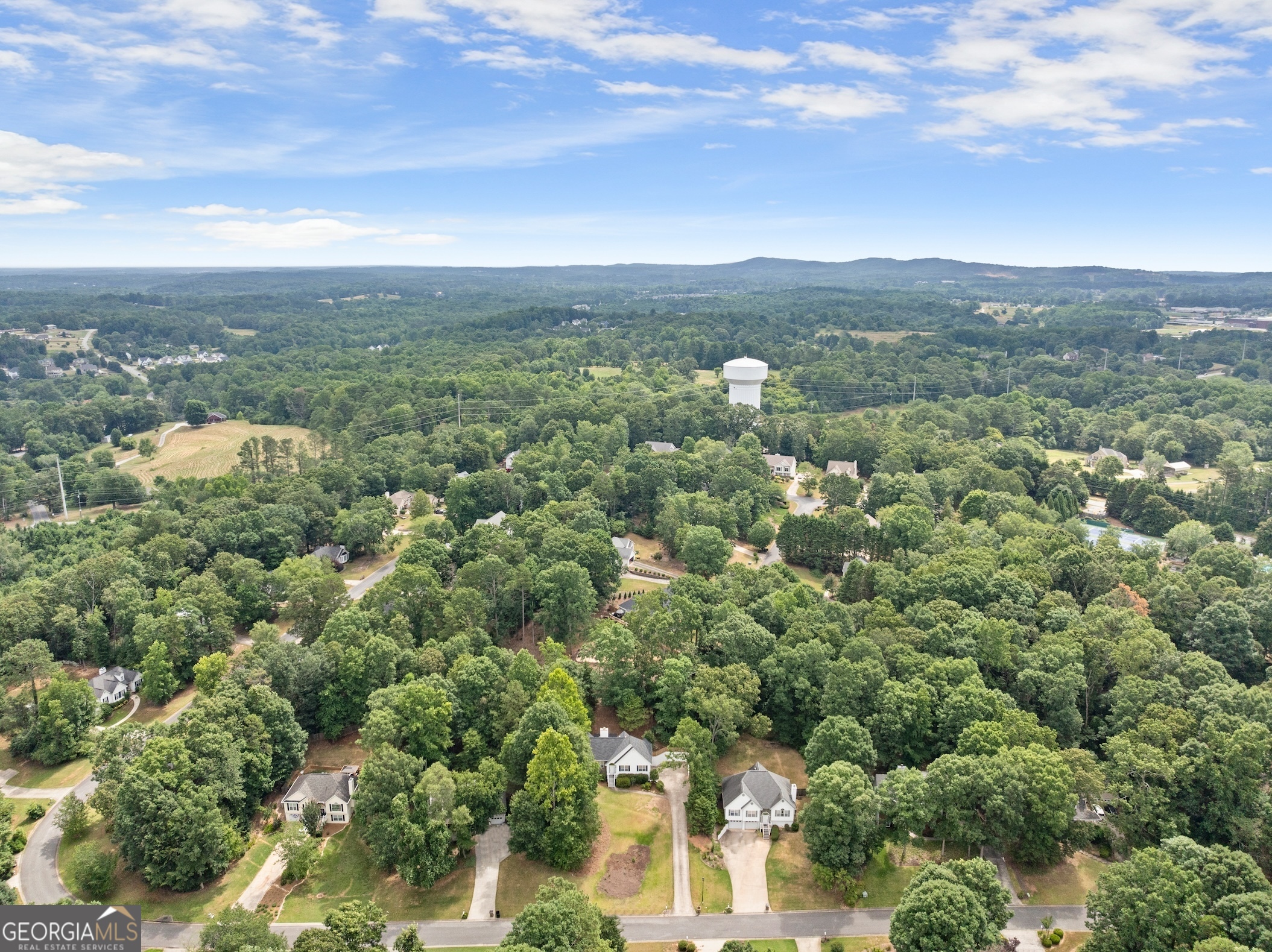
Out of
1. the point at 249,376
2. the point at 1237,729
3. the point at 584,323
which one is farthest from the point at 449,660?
the point at 584,323

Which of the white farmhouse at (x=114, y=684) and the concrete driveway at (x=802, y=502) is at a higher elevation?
the concrete driveway at (x=802, y=502)

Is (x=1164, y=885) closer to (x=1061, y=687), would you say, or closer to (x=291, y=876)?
(x=1061, y=687)

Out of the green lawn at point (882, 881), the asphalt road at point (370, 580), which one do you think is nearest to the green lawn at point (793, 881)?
the green lawn at point (882, 881)

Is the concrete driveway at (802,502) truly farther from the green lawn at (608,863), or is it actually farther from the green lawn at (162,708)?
the green lawn at (162,708)

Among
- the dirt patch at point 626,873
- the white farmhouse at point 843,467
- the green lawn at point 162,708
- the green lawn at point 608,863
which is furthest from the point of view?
the white farmhouse at point 843,467

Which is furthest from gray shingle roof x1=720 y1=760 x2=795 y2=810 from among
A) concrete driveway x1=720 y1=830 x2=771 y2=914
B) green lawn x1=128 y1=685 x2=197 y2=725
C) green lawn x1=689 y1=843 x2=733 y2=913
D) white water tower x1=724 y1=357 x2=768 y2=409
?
white water tower x1=724 y1=357 x2=768 y2=409

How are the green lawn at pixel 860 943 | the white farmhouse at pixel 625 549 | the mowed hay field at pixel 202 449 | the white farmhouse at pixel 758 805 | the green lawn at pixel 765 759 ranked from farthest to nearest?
the mowed hay field at pixel 202 449 < the white farmhouse at pixel 625 549 < the green lawn at pixel 765 759 < the white farmhouse at pixel 758 805 < the green lawn at pixel 860 943

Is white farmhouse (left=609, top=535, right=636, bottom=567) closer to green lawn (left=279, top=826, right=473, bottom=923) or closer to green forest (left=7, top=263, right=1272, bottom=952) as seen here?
green forest (left=7, top=263, right=1272, bottom=952)
